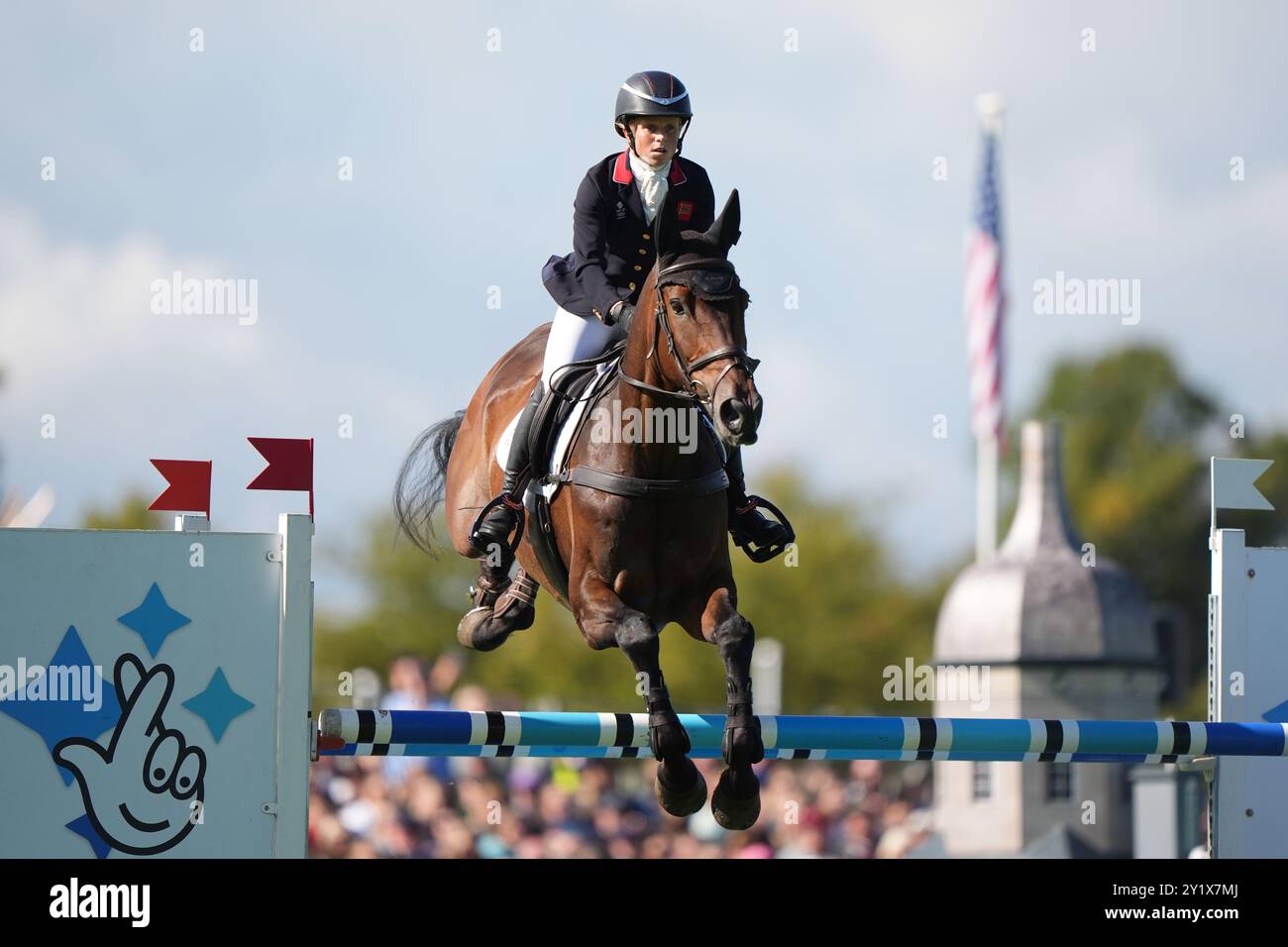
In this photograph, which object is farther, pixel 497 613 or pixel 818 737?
pixel 497 613

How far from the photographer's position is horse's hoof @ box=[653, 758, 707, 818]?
692 cm

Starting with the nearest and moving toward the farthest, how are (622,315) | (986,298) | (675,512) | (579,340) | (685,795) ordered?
(685,795) → (675,512) → (622,315) → (579,340) → (986,298)

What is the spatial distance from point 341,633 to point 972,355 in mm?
25392

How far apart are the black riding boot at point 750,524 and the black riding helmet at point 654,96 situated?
1425mm

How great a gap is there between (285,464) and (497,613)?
1852 millimetres

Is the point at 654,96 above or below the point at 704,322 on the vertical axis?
above

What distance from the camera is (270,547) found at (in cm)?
688

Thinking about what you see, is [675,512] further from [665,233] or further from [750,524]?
[665,233]

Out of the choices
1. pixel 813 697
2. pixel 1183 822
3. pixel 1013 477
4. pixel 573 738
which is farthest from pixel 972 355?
pixel 1013 477

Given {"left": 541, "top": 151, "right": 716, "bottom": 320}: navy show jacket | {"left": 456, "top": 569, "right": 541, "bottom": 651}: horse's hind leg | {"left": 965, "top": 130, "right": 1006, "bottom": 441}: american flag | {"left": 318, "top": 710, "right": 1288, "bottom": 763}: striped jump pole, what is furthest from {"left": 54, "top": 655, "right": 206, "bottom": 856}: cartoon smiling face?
{"left": 965, "top": 130, "right": 1006, "bottom": 441}: american flag

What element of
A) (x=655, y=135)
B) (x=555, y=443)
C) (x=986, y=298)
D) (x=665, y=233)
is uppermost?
(x=986, y=298)

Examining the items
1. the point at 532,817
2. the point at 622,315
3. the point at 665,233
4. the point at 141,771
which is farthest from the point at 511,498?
the point at 532,817

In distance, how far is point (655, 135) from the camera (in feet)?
25.3
